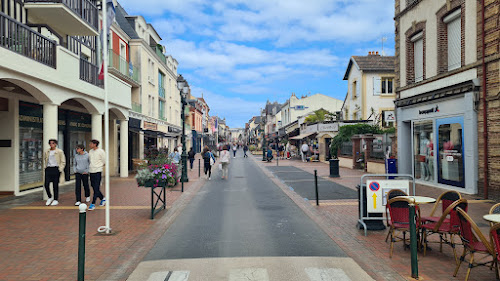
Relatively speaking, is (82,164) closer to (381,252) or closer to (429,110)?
(381,252)

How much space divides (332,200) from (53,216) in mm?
7558

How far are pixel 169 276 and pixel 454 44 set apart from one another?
12.4 metres

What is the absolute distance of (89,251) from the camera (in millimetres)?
5812

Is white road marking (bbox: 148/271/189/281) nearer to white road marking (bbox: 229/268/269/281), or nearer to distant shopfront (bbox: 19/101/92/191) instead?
white road marking (bbox: 229/268/269/281)

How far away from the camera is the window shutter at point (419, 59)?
48.1 ft

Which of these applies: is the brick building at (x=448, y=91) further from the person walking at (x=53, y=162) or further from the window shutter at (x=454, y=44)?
the person walking at (x=53, y=162)

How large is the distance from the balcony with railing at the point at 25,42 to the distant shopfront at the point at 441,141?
13.0 m

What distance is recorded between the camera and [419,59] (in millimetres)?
14922

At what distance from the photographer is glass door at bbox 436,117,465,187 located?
39.4ft

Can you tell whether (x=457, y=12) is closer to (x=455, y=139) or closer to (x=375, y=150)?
(x=455, y=139)

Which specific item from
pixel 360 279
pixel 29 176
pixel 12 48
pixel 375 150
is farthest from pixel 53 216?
pixel 375 150

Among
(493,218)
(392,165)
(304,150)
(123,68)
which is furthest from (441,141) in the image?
(304,150)

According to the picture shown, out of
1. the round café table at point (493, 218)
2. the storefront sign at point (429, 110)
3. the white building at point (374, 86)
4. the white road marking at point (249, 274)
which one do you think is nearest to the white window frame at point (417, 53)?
the storefront sign at point (429, 110)

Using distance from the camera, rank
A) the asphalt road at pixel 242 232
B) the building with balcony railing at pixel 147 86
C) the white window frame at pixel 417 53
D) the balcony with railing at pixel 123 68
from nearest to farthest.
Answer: the asphalt road at pixel 242 232 < the white window frame at pixel 417 53 < the balcony with railing at pixel 123 68 < the building with balcony railing at pixel 147 86
